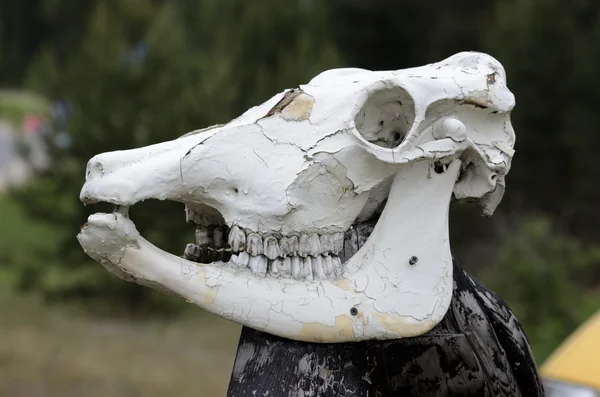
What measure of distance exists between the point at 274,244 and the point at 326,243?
8cm

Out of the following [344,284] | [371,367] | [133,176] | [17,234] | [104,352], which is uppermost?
[133,176]

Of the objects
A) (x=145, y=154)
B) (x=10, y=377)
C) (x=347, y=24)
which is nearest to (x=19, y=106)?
(x=347, y=24)

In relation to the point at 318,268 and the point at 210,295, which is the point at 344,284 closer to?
the point at 318,268

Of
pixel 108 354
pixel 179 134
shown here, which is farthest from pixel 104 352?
pixel 179 134

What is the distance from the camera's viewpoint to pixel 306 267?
44.4 inches

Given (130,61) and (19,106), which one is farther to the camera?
(19,106)

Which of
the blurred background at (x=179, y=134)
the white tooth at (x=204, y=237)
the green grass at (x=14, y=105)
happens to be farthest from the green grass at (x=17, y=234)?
the white tooth at (x=204, y=237)

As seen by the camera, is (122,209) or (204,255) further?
(204,255)

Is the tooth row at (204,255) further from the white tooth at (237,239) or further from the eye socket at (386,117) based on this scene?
the eye socket at (386,117)

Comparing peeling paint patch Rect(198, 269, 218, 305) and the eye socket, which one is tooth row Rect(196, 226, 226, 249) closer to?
peeling paint patch Rect(198, 269, 218, 305)

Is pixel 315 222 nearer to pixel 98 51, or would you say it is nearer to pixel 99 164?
pixel 99 164

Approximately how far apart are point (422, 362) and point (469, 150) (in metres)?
0.32

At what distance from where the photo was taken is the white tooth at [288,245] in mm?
1120

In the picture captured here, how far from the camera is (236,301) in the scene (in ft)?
3.59
